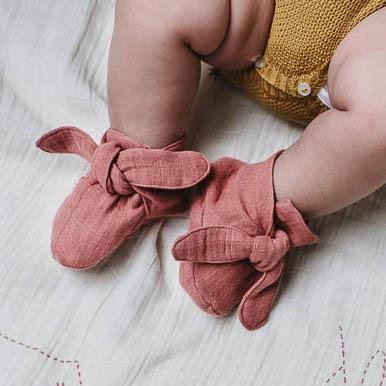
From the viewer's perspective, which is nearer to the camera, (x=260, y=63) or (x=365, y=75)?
(x=365, y=75)

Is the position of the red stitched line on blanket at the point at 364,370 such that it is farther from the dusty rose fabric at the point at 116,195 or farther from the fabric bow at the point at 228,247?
the dusty rose fabric at the point at 116,195

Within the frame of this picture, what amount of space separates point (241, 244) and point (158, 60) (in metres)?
0.23

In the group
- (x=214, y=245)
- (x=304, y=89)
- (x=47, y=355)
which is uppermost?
(x=304, y=89)

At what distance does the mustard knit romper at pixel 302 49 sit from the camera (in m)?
0.79

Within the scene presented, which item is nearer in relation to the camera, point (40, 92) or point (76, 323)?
point (76, 323)

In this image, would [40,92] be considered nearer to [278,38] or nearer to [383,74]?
[278,38]

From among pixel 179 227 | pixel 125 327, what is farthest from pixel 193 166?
pixel 125 327

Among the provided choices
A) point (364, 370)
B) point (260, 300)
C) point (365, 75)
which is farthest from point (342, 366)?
point (365, 75)

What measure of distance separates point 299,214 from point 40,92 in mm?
399

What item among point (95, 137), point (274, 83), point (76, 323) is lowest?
point (76, 323)

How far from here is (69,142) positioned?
0.92m

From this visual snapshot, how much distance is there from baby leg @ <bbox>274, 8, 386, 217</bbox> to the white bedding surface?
12 centimetres

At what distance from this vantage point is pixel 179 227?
3.03 feet

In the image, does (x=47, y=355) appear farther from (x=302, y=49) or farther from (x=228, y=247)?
(x=302, y=49)
